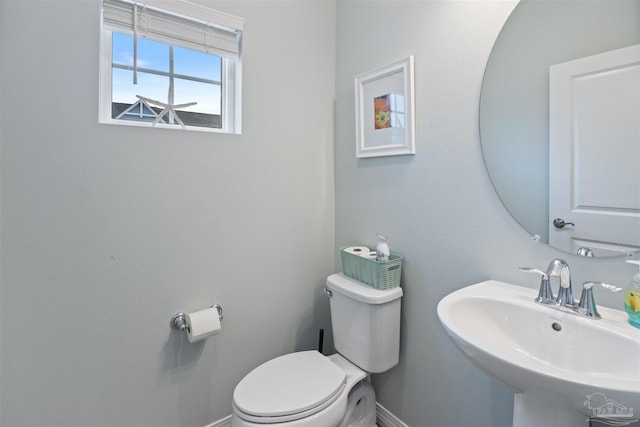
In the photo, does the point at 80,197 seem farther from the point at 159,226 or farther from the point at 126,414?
the point at 126,414

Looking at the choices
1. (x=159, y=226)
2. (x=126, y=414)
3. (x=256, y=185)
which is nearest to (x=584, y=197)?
(x=256, y=185)

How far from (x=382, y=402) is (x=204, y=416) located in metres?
0.87

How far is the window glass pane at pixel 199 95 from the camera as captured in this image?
145 cm

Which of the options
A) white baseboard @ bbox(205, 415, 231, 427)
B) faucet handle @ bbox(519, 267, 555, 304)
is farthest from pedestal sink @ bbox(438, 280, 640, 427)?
white baseboard @ bbox(205, 415, 231, 427)

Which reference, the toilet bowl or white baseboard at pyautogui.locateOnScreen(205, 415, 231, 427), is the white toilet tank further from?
white baseboard at pyautogui.locateOnScreen(205, 415, 231, 427)

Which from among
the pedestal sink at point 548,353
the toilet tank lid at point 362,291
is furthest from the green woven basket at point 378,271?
the pedestal sink at point 548,353

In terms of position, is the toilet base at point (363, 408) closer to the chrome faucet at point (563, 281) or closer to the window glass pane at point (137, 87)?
the chrome faucet at point (563, 281)

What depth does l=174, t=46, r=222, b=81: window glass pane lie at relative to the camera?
1445 millimetres

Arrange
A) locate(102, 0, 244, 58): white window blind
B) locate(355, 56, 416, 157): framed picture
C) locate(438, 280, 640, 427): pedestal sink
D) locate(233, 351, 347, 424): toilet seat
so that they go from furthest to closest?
locate(355, 56, 416, 157): framed picture, locate(102, 0, 244, 58): white window blind, locate(233, 351, 347, 424): toilet seat, locate(438, 280, 640, 427): pedestal sink

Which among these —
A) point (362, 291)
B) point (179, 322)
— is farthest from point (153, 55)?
point (362, 291)

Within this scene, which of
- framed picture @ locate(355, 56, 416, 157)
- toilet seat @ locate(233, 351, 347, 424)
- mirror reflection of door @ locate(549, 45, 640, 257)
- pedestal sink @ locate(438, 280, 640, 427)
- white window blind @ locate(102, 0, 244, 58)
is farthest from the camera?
framed picture @ locate(355, 56, 416, 157)

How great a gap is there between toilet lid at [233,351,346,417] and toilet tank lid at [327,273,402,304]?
318 millimetres

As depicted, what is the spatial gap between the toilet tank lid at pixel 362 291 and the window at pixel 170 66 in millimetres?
900

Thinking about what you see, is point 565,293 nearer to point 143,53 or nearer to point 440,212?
point 440,212
